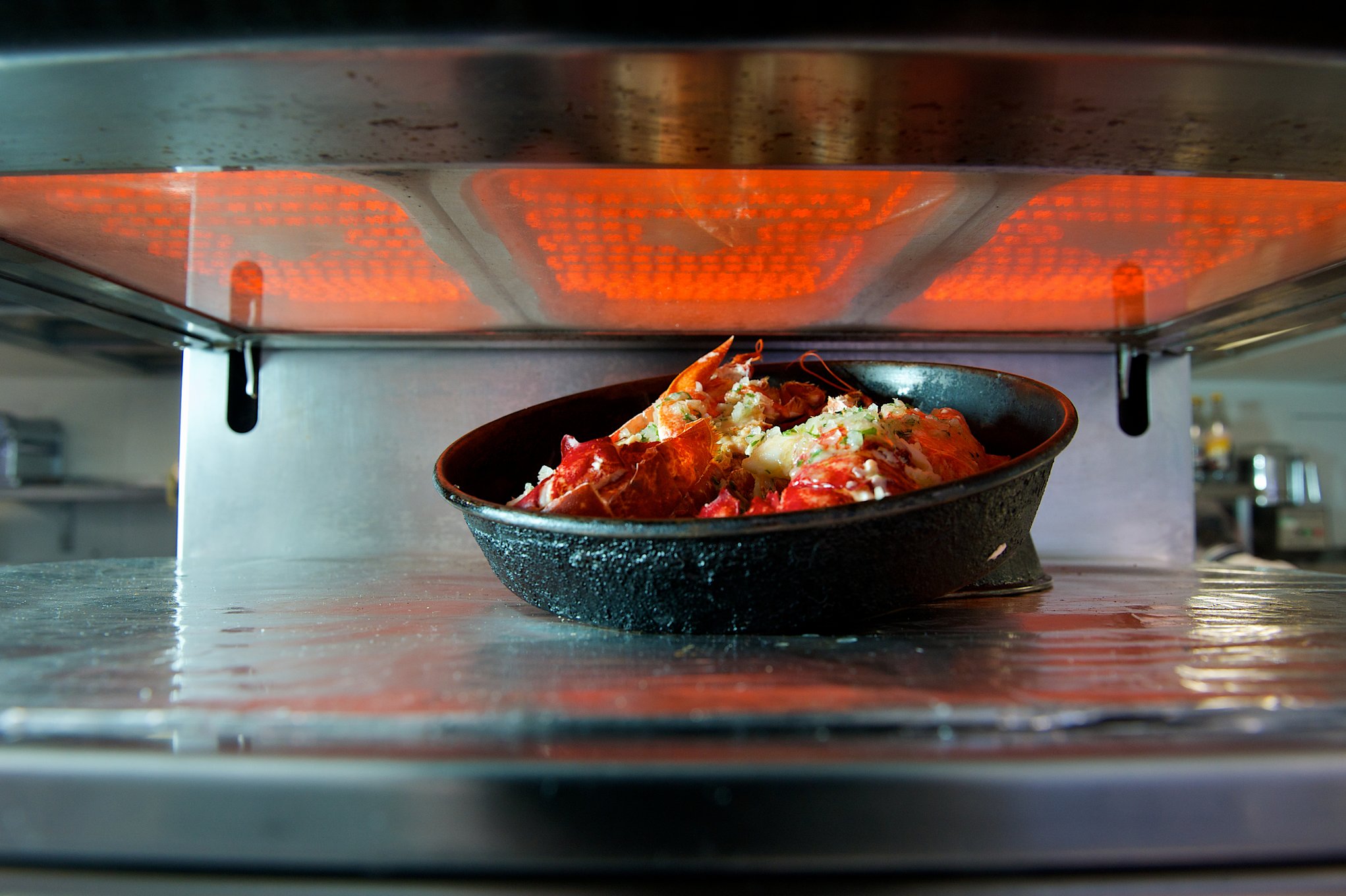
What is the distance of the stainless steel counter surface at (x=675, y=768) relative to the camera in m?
0.37

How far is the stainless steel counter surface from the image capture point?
367 mm

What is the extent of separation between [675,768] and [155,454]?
6407 millimetres

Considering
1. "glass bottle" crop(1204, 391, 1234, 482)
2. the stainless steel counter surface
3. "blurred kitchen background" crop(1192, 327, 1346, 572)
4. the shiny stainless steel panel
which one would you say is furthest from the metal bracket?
"glass bottle" crop(1204, 391, 1234, 482)

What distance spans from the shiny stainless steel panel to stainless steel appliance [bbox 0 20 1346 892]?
0.20 metres

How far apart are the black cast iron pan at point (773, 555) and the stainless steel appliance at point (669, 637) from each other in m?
0.03

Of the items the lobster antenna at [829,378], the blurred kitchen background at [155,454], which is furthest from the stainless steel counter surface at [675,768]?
the blurred kitchen background at [155,454]

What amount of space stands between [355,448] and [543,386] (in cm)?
38

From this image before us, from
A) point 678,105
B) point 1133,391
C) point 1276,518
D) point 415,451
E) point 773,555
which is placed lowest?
point 1276,518

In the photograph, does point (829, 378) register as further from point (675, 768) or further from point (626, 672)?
point (675, 768)

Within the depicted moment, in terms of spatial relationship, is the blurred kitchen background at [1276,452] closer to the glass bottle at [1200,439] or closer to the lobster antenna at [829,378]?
the glass bottle at [1200,439]

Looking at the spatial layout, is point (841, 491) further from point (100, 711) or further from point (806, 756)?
point (100, 711)

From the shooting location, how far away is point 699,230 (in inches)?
33.7

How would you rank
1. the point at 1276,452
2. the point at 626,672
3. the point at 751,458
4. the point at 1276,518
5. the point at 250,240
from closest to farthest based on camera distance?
the point at 626,672 < the point at 751,458 < the point at 250,240 < the point at 1276,518 < the point at 1276,452

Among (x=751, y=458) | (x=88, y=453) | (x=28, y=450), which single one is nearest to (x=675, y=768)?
(x=751, y=458)
